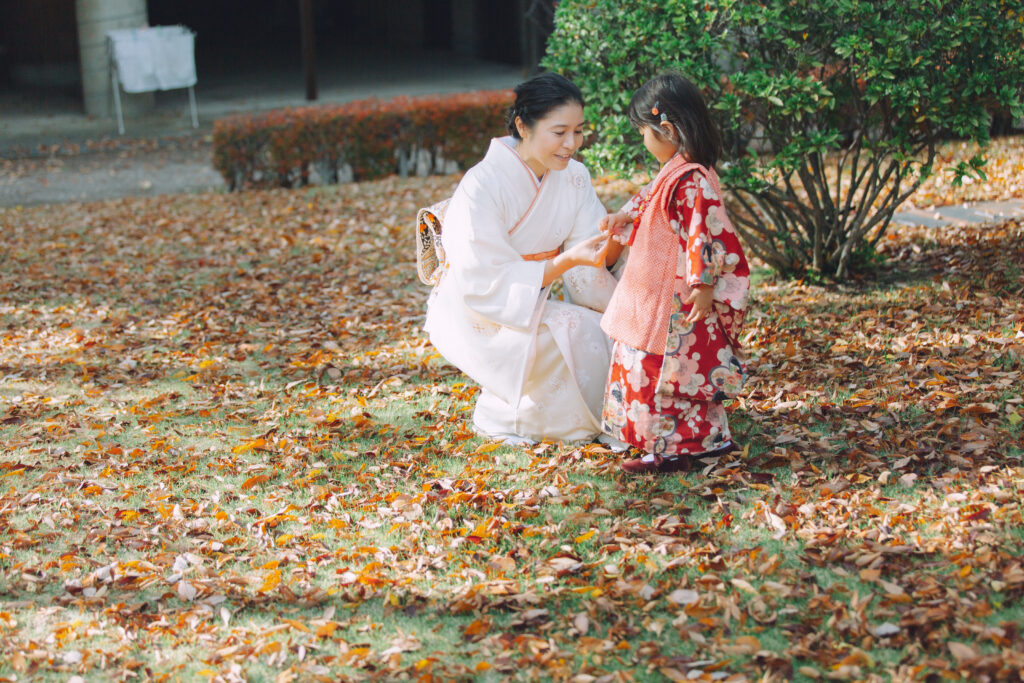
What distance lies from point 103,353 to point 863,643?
15.5 feet

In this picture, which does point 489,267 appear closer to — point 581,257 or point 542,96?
point 581,257

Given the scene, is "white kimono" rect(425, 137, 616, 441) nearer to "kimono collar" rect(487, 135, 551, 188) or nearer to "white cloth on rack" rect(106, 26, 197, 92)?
"kimono collar" rect(487, 135, 551, 188)

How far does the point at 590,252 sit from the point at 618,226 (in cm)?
15

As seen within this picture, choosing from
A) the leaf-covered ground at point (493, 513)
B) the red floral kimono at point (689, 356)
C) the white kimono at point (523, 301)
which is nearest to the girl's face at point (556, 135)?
the white kimono at point (523, 301)

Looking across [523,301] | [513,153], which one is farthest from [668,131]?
[523,301]

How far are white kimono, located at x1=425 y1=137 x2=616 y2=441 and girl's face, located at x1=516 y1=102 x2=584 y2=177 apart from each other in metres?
0.13

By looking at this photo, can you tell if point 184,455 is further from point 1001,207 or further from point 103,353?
point 1001,207

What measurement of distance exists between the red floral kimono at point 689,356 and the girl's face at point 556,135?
368 mm

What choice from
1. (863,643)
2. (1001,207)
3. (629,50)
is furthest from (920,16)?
(863,643)

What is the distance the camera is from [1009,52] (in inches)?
201

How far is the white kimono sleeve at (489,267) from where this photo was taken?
394 cm

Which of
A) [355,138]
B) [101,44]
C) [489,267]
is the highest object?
[101,44]

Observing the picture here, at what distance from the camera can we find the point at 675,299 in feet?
11.9

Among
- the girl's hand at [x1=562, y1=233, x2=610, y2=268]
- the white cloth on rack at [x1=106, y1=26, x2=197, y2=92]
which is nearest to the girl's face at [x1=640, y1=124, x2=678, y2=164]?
the girl's hand at [x1=562, y1=233, x2=610, y2=268]
